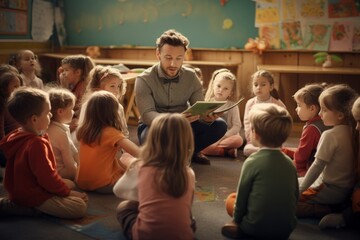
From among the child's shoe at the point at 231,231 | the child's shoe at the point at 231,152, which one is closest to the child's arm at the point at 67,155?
the child's shoe at the point at 231,231

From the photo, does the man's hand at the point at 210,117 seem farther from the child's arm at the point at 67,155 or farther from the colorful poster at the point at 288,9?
the colorful poster at the point at 288,9

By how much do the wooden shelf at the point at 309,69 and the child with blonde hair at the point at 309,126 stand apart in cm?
175

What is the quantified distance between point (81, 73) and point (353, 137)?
229 cm

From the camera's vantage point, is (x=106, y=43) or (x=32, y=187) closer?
(x=32, y=187)

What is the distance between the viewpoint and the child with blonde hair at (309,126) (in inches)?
109

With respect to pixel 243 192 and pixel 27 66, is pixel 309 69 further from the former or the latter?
pixel 243 192

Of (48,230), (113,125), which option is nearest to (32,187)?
(48,230)

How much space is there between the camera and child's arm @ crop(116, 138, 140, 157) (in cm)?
259

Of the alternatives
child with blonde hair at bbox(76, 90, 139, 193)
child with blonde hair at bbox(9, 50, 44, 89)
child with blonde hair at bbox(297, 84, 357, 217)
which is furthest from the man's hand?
child with blonde hair at bbox(9, 50, 44, 89)

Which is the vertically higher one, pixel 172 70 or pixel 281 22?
pixel 281 22

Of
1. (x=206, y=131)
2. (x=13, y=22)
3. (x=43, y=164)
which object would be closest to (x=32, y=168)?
(x=43, y=164)

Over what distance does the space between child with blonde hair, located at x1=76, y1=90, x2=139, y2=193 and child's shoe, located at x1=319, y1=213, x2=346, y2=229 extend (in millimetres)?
1081

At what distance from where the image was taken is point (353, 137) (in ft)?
8.05

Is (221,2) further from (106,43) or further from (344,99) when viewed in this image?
(344,99)
